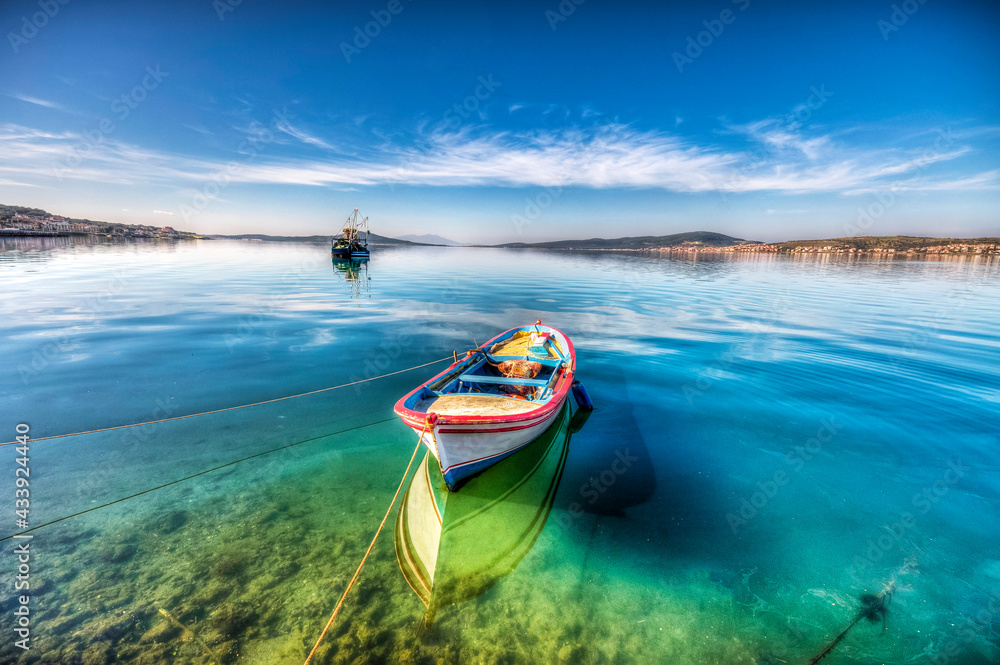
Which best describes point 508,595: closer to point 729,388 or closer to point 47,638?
point 47,638

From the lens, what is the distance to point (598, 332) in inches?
906

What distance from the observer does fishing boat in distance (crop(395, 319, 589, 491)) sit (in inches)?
302

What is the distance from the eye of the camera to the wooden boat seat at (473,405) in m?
8.76

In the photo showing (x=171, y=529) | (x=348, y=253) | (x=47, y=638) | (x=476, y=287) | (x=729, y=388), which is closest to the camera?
(x=47, y=638)

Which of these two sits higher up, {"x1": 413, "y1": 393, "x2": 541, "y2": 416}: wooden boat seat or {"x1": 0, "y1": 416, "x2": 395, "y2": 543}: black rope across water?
{"x1": 413, "y1": 393, "x2": 541, "y2": 416}: wooden boat seat

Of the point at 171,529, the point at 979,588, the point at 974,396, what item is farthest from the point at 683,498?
the point at 974,396

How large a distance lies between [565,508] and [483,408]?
9.52 ft

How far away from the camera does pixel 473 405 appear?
9297 millimetres

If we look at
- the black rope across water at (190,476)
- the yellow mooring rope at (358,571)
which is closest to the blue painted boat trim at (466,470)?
the yellow mooring rope at (358,571)

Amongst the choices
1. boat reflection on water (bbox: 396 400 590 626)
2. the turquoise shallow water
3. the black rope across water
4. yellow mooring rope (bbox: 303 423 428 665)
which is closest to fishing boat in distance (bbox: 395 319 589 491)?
yellow mooring rope (bbox: 303 423 428 665)

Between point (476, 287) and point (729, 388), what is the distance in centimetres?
3235

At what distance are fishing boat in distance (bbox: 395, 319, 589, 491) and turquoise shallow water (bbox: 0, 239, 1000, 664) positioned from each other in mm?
1768

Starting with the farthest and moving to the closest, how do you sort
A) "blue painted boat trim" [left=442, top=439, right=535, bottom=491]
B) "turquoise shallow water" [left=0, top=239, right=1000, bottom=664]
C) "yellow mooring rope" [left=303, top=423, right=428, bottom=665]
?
"blue painted boat trim" [left=442, top=439, right=535, bottom=491] → "turquoise shallow water" [left=0, top=239, right=1000, bottom=664] → "yellow mooring rope" [left=303, top=423, right=428, bottom=665]

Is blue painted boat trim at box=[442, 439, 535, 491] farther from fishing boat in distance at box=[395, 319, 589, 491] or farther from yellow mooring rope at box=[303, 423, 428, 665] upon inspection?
yellow mooring rope at box=[303, 423, 428, 665]
